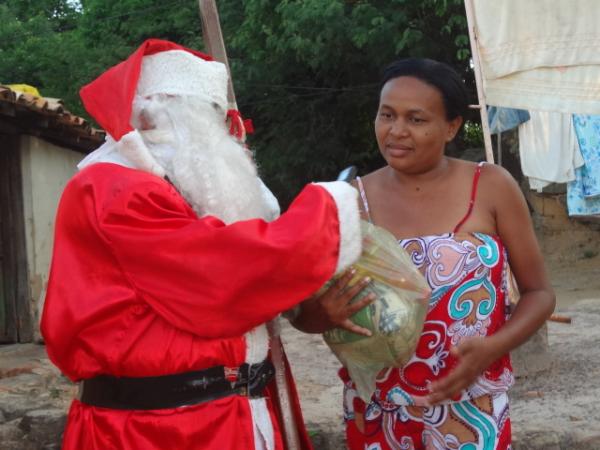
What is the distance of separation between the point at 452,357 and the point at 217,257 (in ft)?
2.41

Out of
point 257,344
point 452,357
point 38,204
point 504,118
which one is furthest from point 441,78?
point 504,118

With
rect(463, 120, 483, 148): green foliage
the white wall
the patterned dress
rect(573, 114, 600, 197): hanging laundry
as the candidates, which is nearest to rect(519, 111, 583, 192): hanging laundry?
rect(573, 114, 600, 197): hanging laundry

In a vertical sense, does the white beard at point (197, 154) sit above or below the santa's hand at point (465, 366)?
above

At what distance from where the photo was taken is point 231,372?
2293mm

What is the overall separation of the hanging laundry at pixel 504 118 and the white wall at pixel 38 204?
5.10 m

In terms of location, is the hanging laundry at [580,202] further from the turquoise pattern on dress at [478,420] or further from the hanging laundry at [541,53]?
the turquoise pattern on dress at [478,420]

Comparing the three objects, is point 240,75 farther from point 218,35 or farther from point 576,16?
point 218,35

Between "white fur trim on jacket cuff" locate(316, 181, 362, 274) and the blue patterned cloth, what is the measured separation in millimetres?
8800

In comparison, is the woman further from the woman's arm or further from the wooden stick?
the wooden stick

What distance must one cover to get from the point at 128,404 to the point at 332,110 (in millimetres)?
14496

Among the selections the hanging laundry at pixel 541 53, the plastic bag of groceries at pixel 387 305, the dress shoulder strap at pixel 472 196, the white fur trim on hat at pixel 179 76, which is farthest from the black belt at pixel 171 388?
the hanging laundry at pixel 541 53

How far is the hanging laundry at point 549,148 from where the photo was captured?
34.4 feet

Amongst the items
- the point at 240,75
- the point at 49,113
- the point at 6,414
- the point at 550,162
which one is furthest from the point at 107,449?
the point at 240,75

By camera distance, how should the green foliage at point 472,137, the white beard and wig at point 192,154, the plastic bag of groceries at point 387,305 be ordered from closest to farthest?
the plastic bag of groceries at point 387,305
the white beard and wig at point 192,154
the green foliage at point 472,137
